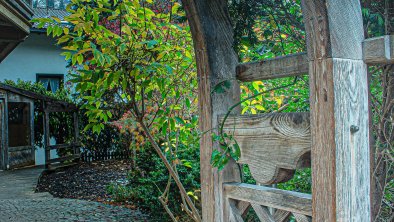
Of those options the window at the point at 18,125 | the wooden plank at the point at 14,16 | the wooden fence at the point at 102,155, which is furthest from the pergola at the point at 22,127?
the wooden plank at the point at 14,16

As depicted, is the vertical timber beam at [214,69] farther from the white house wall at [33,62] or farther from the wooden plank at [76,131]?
the white house wall at [33,62]

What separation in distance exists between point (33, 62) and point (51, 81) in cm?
110

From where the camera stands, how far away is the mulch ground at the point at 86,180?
10658mm

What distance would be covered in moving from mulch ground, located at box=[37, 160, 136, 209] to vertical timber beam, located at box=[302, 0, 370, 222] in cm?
739

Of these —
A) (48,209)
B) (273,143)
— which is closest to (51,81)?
(48,209)

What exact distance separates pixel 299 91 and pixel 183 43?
1.29m

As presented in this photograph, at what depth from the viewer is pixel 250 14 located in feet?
8.98

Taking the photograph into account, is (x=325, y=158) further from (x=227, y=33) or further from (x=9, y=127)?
(x=9, y=127)

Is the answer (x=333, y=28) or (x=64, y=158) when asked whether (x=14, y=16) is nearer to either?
(x=333, y=28)

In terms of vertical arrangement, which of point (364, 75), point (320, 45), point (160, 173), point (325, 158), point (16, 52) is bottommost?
point (160, 173)

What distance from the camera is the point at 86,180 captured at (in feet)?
41.6

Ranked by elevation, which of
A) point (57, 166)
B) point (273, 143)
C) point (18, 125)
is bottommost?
point (57, 166)

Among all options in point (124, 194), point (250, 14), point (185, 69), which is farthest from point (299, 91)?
point (124, 194)

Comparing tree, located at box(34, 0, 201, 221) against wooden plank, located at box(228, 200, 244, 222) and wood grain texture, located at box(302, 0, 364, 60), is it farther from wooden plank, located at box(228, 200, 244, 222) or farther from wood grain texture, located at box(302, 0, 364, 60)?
wood grain texture, located at box(302, 0, 364, 60)
